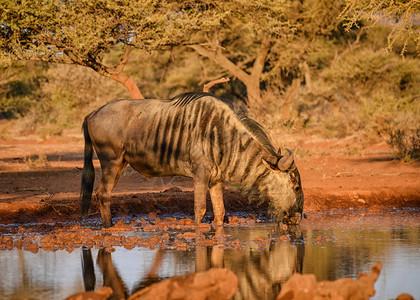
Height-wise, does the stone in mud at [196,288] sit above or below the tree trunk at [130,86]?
below

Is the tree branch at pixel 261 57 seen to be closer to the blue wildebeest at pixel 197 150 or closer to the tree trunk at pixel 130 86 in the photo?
the tree trunk at pixel 130 86

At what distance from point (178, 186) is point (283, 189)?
18.6ft

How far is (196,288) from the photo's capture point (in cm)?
477

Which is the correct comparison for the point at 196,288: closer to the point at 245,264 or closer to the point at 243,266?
the point at 243,266

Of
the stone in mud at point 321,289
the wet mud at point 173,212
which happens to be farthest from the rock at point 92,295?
the stone in mud at point 321,289

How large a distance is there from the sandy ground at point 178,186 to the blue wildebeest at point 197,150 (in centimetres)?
107

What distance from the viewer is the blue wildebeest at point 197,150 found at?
8.67 m

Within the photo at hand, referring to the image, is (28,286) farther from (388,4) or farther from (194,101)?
(388,4)

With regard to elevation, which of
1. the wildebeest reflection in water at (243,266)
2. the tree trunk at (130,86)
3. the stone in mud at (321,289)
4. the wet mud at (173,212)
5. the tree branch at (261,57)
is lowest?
the wildebeest reflection in water at (243,266)

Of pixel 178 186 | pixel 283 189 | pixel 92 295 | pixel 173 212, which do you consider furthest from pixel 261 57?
pixel 92 295

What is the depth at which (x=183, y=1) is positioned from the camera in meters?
16.7

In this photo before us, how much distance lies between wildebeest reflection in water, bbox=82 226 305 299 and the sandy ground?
281 centimetres

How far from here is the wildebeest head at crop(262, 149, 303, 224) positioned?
8.62 metres

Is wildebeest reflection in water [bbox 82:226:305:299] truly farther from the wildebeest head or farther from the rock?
the wildebeest head
